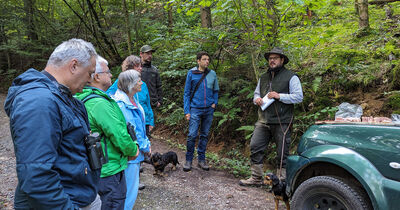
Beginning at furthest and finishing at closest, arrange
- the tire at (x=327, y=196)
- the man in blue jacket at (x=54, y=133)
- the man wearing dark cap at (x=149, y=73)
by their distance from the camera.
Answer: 1. the man wearing dark cap at (x=149, y=73)
2. the tire at (x=327, y=196)
3. the man in blue jacket at (x=54, y=133)

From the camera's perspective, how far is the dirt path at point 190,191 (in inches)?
167

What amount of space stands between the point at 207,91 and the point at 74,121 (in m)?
4.21

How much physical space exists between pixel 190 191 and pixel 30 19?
15.4 meters

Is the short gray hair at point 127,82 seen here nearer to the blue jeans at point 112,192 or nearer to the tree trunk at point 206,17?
the blue jeans at point 112,192

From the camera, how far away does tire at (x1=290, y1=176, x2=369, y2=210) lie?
8.75 ft

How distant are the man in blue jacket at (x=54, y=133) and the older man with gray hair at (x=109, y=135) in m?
0.48

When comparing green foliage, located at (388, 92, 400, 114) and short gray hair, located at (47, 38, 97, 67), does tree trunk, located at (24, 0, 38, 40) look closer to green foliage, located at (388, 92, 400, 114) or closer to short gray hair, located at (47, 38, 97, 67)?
short gray hair, located at (47, 38, 97, 67)

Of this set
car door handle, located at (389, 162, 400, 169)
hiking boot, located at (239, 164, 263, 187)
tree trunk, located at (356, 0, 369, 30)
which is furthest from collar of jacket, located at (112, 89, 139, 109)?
tree trunk, located at (356, 0, 369, 30)

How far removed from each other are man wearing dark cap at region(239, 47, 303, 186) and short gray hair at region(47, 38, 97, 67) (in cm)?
347

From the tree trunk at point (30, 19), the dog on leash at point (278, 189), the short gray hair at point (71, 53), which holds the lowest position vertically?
the dog on leash at point (278, 189)

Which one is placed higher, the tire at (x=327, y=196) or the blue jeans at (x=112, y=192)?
the blue jeans at (x=112, y=192)

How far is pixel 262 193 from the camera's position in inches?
185

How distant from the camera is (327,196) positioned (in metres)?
2.92

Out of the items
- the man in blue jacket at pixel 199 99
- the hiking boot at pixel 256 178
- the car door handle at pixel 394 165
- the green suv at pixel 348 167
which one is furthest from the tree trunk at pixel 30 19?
the car door handle at pixel 394 165
